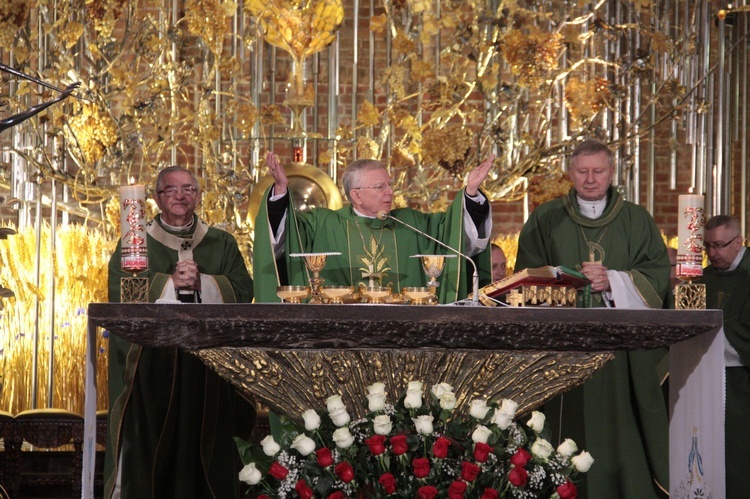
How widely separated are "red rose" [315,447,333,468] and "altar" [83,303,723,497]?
32 cm

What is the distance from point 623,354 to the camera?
5.22 metres

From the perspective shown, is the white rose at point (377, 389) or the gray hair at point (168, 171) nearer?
the white rose at point (377, 389)

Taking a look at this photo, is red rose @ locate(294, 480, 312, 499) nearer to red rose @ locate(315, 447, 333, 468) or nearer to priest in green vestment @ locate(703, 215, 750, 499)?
red rose @ locate(315, 447, 333, 468)

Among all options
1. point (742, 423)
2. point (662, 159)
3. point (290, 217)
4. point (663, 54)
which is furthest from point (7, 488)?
point (662, 159)

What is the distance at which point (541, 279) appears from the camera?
421 centimetres

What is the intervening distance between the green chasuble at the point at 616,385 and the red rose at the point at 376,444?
157 centimetres

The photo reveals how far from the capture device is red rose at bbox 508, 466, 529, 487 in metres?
3.73

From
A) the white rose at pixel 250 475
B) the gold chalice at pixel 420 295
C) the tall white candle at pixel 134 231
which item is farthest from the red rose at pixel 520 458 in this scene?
the tall white candle at pixel 134 231

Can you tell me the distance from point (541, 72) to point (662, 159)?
9.03 ft

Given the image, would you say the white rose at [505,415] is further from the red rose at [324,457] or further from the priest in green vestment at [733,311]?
the priest in green vestment at [733,311]

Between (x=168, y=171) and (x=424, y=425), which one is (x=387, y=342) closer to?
(x=424, y=425)

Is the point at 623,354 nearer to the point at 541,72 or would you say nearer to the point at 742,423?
the point at 742,423

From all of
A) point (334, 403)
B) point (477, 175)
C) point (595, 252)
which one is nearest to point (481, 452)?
point (334, 403)

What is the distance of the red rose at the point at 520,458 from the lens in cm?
378
